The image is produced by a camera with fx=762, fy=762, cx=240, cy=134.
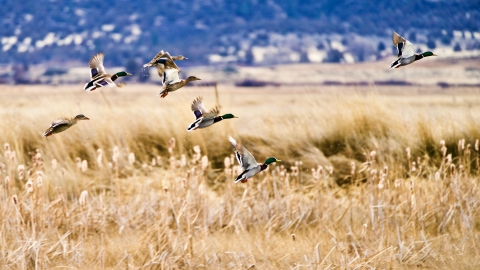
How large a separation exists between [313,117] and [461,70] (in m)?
71.3

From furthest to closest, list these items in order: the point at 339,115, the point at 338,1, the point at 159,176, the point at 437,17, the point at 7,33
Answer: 1. the point at 338,1
2. the point at 7,33
3. the point at 437,17
4. the point at 339,115
5. the point at 159,176

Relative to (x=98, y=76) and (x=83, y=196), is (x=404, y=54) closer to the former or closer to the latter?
(x=98, y=76)

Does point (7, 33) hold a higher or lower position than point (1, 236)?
higher

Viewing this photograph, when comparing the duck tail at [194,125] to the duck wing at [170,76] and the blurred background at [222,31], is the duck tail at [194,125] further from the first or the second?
the blurred background at [222,31]

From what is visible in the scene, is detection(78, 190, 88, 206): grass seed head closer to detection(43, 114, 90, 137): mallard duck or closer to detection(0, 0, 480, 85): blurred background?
detection(43, 114, 90, 137): mallard duck

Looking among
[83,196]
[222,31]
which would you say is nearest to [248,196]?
[83,196]

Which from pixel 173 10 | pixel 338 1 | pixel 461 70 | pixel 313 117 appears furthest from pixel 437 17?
pixel 313 117

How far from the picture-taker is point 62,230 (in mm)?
6523

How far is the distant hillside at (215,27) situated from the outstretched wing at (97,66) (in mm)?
95290

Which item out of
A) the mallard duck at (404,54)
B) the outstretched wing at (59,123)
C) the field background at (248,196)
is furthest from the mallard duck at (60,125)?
the field background at (248,196)

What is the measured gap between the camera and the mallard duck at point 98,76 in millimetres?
3404

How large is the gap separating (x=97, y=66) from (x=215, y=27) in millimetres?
130467

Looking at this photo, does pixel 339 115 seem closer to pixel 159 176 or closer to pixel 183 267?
pixel 159 176

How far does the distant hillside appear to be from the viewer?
11181 cm
